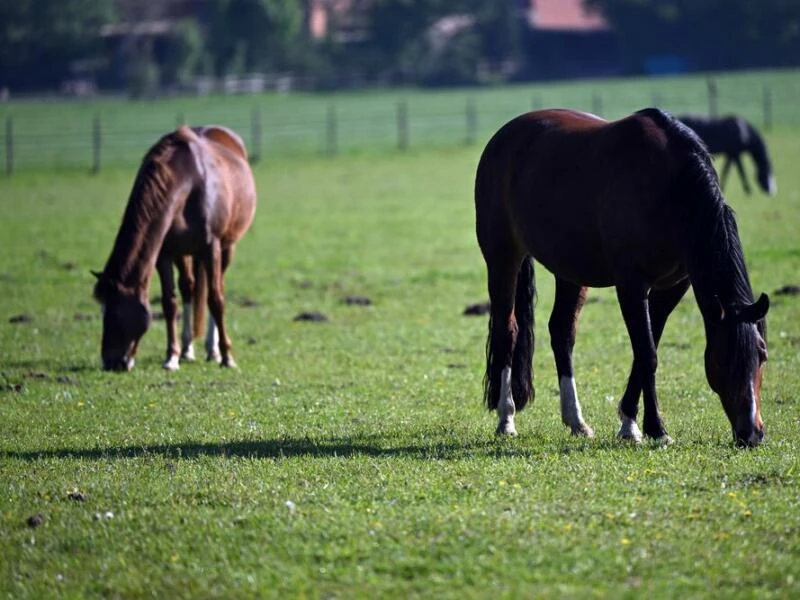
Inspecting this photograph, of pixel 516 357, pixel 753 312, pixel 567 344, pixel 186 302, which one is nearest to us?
pixel 753 312

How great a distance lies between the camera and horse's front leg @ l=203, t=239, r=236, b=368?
12.0 m

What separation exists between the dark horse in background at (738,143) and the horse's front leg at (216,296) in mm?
16920

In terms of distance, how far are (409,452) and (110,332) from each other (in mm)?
4484

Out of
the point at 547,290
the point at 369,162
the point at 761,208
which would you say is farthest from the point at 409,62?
the point at 547,290

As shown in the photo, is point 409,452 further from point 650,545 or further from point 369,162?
point 369,162

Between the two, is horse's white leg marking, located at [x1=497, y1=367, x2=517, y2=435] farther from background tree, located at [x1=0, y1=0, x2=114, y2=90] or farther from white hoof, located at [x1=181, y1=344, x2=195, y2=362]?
background tree, located at [x1=0, y1=0, x2=114, y2=90]

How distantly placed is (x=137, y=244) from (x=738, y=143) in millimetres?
18893

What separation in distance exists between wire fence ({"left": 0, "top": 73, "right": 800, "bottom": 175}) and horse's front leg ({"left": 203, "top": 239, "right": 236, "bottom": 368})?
2426 cm

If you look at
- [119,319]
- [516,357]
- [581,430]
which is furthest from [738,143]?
[581,430]

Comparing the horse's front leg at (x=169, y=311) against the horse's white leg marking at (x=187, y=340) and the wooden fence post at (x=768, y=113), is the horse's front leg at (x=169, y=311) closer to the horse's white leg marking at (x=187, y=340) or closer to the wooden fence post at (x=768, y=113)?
the horse's white leg marking at (x=187, y=340)

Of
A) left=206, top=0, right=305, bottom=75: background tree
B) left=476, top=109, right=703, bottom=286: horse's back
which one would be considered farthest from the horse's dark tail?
left=206, top=0, right=305, bottom=75: background tree

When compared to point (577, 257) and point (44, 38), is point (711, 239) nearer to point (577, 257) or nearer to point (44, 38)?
point (577, 257)

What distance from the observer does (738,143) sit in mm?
27641

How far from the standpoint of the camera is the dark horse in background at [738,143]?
87.7ft
